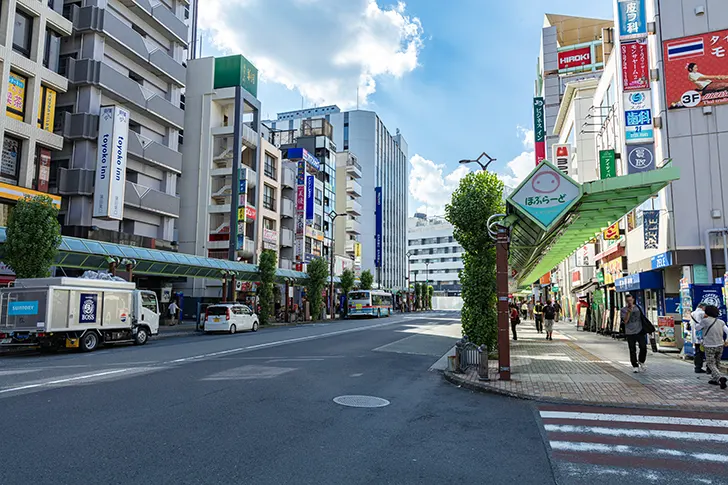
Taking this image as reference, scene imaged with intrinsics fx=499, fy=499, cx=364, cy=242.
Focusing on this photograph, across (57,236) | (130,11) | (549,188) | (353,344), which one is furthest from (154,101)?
(549,188)

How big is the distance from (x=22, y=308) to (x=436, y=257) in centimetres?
11482

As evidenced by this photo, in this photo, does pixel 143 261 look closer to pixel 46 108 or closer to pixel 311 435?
pixel 46 108

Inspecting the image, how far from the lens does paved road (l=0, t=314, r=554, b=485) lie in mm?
5141

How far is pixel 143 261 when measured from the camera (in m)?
27.1

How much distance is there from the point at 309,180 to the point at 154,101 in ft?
69.6

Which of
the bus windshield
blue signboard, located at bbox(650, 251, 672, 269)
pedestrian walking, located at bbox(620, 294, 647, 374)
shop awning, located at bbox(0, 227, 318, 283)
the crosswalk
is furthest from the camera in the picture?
the bus windshield

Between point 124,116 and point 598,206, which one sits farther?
point 124,116

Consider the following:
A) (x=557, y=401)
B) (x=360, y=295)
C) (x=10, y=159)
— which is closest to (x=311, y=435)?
(x=557, y=401)

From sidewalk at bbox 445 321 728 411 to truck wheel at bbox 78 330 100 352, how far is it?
519 inches

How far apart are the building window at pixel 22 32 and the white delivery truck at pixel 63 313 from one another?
16.7 meters

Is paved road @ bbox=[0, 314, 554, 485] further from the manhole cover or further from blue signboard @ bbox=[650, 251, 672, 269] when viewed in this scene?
blue signboard @ bbox=[650, 251, 672, 269]

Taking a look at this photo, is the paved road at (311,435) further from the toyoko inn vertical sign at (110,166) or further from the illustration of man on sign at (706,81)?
the toyoko inn vertical sign at (110,166)

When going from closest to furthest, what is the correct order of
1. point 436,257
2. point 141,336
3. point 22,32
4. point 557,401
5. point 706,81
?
point 557,401
point 706,81
point 141,336
point 22,32
point 436,257

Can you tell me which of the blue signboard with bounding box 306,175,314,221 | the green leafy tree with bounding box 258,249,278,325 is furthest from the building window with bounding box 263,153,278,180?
the green leafy tree with bounding box 258,249,278,325
